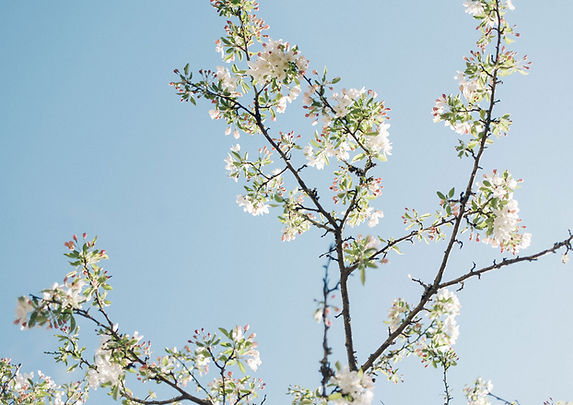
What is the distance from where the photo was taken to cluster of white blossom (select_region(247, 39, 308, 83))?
157 inches

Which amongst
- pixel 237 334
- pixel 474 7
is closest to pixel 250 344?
pixel 237 334

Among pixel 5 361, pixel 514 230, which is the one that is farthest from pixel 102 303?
pixel 5 361

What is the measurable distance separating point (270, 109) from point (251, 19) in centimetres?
96

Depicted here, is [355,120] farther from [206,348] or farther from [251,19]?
[206,348]

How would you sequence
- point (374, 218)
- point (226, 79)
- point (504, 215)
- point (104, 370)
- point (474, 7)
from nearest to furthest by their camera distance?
1. point (104, 370)
2. point (504, 215)
3. point (474, 7)
4. point (226, 79)
5. point (374, 218)

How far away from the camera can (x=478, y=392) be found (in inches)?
244

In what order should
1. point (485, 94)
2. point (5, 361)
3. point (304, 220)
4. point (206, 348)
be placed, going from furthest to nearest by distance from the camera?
point (5, 361)
point (304, 220)
point (485, 94)
point (206, 348)

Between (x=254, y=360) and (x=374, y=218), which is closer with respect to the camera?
(x=254, y=360)

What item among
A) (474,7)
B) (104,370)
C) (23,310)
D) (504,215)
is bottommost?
(104,370)

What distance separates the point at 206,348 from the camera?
3396 millimetres

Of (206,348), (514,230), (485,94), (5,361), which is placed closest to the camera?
(206,348)

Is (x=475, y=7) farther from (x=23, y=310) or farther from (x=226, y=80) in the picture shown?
(x=23, y=310)

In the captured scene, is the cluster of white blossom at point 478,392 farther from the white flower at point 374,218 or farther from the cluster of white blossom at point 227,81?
the cluster of white blossom at point 227,81

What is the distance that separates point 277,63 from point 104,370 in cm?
287
